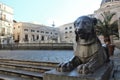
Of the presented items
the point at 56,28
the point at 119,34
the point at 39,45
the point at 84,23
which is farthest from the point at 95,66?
the point at 56,28

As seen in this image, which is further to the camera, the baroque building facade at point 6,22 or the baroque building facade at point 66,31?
the baroque building facade at point 66,31

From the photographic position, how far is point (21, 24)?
50.5 meters

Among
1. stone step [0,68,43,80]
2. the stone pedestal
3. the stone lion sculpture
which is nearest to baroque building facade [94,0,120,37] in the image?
stone step [0,68,43,80]

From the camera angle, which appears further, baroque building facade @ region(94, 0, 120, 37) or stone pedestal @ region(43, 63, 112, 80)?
baroque building facade @ region(94, 0, 120, 37)

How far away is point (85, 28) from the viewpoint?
2.86 m

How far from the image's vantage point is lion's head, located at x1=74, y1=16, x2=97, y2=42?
9.34ft

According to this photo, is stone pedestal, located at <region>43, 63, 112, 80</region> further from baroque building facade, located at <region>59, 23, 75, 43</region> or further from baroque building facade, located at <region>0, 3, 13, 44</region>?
baroque building facade, located at <region>59, 23, 75, 43</region>

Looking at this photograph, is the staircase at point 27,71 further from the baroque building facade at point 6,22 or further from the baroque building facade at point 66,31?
the baroque building facade at point 66,31

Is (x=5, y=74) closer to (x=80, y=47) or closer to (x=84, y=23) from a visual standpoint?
(x=80, y=47)

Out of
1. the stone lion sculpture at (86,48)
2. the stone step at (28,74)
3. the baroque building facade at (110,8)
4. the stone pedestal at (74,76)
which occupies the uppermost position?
the baroque building facade at (110,8)

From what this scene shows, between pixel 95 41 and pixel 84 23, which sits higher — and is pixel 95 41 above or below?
below

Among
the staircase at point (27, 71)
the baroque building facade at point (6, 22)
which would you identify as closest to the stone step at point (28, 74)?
the staircase at point (27, 71)

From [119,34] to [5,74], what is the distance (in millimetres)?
11763

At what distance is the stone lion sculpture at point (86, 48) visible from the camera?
9.40 ft
